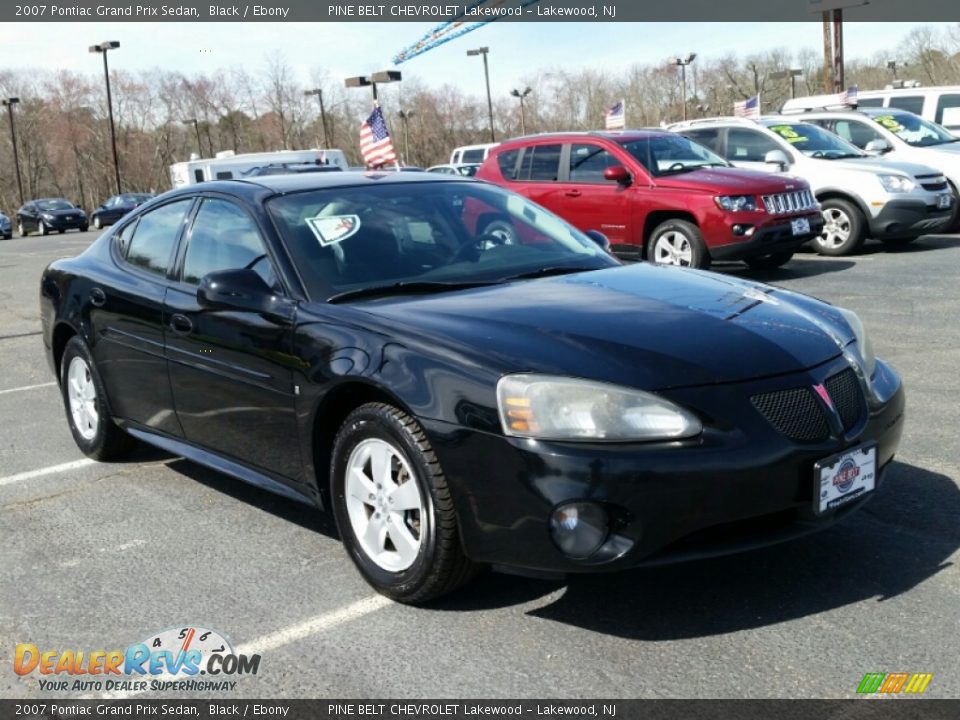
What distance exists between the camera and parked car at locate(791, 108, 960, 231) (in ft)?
48.2

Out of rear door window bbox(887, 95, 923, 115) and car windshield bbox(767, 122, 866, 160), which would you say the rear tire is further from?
rear door window bbox(887, 95, 923, 115)

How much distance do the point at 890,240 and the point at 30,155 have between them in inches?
2980

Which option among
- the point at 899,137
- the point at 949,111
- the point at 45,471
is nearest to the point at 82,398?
the point at 45,471

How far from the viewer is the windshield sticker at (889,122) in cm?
1543

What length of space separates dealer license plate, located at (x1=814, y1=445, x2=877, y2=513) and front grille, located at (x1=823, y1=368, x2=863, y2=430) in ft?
0.34

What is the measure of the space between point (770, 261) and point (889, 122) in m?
4.30

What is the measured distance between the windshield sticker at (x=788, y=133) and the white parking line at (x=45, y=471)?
1091 centimetres

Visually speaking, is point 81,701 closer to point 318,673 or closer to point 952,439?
point 318,673

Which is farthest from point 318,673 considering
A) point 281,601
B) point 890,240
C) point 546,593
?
point 890,240

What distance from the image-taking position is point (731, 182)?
11.6 metres

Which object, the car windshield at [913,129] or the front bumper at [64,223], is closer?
the car windshield at [913,129]

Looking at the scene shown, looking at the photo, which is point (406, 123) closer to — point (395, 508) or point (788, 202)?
point (788, 202)

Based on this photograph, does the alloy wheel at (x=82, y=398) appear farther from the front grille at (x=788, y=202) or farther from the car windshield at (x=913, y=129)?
the car windshield at (x=913, y=129)

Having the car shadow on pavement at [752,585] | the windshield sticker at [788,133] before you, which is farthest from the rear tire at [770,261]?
the car shadow on pavement at [752,585]
